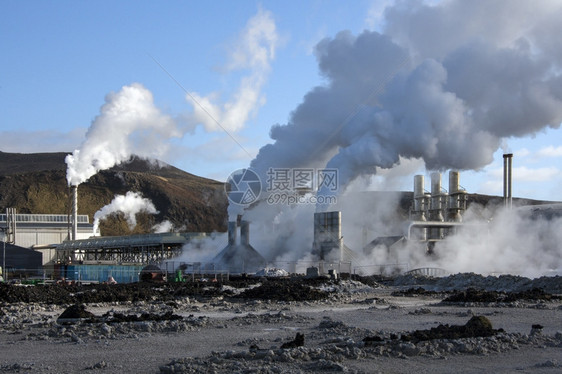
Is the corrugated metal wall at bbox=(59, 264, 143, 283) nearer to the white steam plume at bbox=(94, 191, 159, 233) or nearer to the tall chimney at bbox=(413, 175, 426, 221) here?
the tall chimney at bbox=(413, 175, 426, 221)

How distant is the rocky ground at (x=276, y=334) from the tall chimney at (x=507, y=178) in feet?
149

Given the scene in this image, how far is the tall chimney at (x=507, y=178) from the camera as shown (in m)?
77.4

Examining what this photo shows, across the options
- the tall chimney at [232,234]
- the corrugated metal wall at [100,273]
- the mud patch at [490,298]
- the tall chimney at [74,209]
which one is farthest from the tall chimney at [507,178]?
the tall chimney at [74,209]

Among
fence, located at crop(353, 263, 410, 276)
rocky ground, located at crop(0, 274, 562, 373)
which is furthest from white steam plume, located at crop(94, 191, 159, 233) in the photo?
rocky ground, located at crop(0, 274, 562, 373)

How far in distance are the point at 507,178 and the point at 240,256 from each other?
32977mm

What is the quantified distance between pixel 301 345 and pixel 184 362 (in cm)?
332

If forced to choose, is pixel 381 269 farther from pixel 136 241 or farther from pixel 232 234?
pixel 136 241

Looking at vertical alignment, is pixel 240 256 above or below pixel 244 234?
below

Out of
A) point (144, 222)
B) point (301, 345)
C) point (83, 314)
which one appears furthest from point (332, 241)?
point (144, 222)

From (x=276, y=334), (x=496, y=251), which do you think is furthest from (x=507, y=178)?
(x=276, y=334)

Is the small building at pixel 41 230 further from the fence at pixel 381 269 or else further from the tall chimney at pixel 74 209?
the fence at pixel 381 269

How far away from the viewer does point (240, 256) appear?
63.6 metres

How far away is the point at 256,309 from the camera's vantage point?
93.3 ft

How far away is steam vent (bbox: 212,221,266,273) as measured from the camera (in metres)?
62.6
